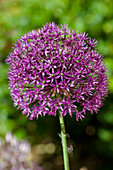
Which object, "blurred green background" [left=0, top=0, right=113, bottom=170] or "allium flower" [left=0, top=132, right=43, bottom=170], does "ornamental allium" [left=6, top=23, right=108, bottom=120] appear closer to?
"allium flower" [left=0, top=132, right=43, bottom=170]

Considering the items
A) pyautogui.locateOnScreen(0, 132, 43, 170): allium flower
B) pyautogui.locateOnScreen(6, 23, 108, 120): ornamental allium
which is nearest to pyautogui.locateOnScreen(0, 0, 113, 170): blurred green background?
pyautogui.locateOnScreen(0, 132, 43, 170): allium flower

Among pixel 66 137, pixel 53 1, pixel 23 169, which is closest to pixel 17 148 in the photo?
pixel 23 169

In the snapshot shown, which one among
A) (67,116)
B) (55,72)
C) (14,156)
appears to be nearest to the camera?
(55,72)

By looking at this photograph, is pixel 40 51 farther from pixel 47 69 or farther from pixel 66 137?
pixel 66 137

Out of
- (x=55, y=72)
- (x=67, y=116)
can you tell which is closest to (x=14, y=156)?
(x=55, y=72)

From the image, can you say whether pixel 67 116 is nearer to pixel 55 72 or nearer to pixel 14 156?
pixel 14 156

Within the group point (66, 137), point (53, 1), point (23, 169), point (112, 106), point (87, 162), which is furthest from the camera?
point (87, 162)

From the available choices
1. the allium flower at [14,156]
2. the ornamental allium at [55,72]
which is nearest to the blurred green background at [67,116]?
the allium flower at [14,156]
